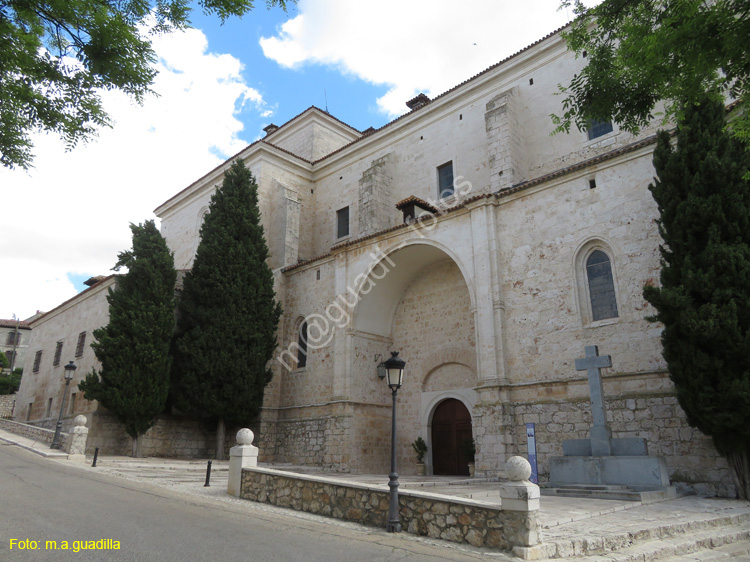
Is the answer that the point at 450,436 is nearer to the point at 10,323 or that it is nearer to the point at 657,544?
the point at 657,544

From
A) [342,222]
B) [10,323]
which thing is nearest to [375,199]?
[342,222]

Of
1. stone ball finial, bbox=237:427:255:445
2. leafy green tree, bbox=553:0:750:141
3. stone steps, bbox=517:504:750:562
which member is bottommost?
stone steps, bbox=517:504:750:562

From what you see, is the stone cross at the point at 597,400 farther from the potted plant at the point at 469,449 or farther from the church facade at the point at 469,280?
the potted plant at the point at 469,449

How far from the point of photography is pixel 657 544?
6.41 meters

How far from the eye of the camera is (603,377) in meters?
11.5

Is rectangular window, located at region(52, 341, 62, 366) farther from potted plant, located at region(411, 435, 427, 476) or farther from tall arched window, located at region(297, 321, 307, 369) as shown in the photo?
potted plant, located at region(411, 435, 427, 476)

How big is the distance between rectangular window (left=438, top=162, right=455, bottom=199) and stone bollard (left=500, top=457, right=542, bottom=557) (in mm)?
14202

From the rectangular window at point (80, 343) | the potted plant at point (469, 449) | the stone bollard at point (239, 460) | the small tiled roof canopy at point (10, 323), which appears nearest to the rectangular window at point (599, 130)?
the potted plant at point (469, 449)

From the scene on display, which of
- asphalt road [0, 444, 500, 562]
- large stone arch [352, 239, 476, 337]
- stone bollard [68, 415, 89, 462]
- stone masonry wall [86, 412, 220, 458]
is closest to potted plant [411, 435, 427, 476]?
large stone arch [352, 239, 476, 337]

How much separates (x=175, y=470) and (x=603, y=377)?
10.9 meters

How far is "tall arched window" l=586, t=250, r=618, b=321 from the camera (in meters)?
12.2

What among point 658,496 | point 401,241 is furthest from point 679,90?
point 401,241

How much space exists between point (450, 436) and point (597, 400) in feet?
21.2

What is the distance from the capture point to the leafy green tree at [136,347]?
1652cm
